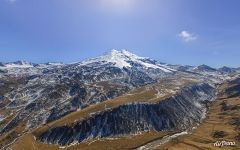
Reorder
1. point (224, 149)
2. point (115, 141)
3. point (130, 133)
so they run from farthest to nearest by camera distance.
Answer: point (130, 133)
point (115, 141)
point (224, 149)

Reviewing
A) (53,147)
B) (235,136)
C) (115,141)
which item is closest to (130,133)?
(115,141)

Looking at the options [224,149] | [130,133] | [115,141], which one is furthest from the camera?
[130,133]

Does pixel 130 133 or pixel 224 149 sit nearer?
pixel 224 149

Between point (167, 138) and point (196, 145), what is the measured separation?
63.6 feet

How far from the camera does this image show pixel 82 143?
188m

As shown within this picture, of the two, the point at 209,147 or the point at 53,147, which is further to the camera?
the point at 53,147

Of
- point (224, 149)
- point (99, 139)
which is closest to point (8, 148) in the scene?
point (99, 139)

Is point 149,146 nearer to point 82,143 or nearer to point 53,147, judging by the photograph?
point 82,143

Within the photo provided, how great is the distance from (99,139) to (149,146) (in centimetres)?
3243

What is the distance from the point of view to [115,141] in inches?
7357

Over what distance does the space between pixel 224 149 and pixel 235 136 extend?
30985 millimetres

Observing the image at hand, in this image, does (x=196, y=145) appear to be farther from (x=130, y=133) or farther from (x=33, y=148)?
(x=33, y=148)

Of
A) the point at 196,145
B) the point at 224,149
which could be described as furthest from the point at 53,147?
the point at 224,149

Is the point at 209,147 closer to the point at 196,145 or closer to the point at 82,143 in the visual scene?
the point at 196,145
